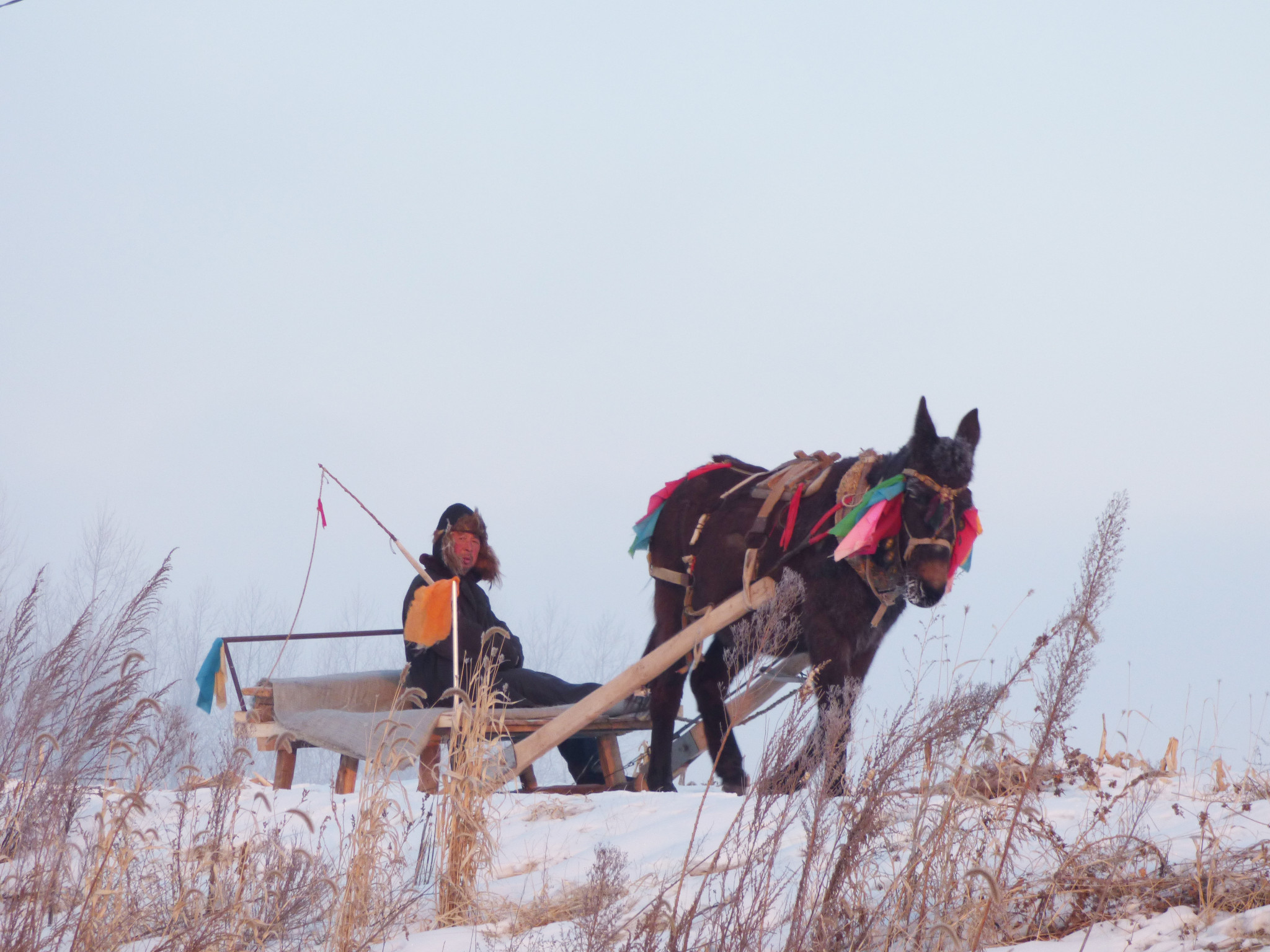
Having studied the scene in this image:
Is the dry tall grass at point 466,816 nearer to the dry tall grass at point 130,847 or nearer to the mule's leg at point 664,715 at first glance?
the dry tall grass at point 130,847

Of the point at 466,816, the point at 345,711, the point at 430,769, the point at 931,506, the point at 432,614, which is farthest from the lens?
the point at 345,711

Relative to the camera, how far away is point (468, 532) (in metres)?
6.89

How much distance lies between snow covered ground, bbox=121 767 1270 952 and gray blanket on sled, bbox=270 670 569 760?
355 mm

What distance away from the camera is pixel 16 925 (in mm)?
3004

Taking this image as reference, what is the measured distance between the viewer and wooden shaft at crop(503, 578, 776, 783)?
5289 mm

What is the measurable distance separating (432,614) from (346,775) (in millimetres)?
1029

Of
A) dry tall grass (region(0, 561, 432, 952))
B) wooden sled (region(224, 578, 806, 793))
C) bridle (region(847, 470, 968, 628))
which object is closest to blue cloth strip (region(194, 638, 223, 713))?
wooden sled (region(224, 578, 806, 793))

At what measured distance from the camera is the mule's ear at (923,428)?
16.9ft

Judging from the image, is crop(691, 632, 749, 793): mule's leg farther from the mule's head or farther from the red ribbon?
the mule's head

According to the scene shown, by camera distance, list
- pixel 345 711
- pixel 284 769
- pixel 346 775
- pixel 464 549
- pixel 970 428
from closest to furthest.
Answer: pixel 970 428
pixel 346 775
pixel 345 711
pixel 284 769
pixel 464 549

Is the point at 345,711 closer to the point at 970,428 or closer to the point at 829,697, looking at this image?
the point at 829,697

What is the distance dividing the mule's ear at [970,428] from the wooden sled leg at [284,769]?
385 centimetres

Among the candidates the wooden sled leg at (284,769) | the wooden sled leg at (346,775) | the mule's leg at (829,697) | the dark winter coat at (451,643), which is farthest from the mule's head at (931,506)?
the wooden sled leg at (284,769)

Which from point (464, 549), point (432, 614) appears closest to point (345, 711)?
point (432, 614)
